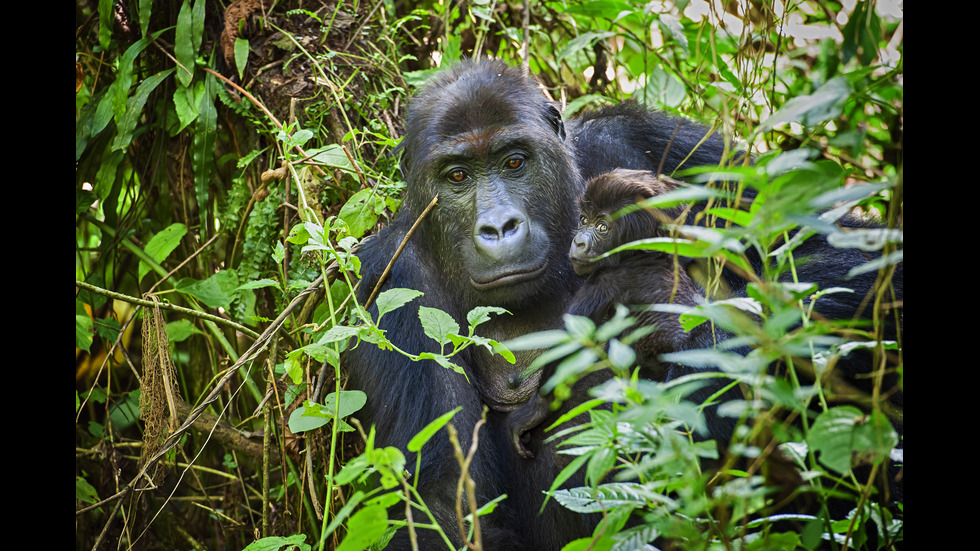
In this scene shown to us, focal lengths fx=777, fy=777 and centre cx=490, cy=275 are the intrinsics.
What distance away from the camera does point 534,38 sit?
16.0 ft

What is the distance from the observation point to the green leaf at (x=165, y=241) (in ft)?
13.4

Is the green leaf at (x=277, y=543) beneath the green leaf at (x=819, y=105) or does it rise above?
beneath

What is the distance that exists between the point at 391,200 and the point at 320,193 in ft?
1.47

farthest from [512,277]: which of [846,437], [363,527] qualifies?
[846,437]

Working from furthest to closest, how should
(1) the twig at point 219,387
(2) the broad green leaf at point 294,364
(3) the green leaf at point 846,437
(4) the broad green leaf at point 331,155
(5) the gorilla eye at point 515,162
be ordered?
(4) the broad green leaf at point 331,155 → (5) the gorilla eye at point 515,162 → (1) the twig at point 219,387 → (2) the broad green leaf at point 294,364 → (3) the green leaf at point 846,437

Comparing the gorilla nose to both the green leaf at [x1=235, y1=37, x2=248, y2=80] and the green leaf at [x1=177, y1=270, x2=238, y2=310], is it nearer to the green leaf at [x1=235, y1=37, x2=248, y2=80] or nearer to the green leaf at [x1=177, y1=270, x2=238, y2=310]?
the green leaf at [x1=177, y1=270, x2=238, y2=310]

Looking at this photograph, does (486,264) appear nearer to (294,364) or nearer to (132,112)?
(294,364)

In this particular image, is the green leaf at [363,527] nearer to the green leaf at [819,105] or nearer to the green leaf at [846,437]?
the green leaf at [846,437]

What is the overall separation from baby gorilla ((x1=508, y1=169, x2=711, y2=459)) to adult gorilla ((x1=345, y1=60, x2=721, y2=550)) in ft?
0.46

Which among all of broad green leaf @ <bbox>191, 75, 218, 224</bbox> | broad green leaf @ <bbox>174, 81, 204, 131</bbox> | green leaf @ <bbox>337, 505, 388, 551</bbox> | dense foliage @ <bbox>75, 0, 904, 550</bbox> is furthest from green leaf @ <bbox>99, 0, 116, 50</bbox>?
green leaf @ <bbox>337, 505, 388, 551</bbox>

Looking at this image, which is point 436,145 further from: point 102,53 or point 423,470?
point 102,53

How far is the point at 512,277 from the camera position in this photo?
2883 millimetres

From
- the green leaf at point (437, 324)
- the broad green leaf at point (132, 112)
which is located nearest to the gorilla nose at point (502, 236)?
the green leaf at point (437, 324)
